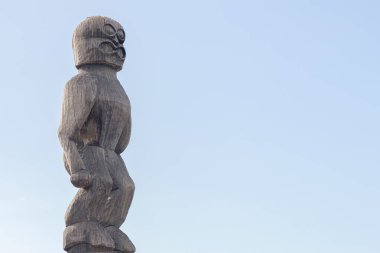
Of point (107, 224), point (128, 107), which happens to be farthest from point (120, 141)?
point (107, 224)

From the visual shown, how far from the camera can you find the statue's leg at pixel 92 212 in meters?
8.59

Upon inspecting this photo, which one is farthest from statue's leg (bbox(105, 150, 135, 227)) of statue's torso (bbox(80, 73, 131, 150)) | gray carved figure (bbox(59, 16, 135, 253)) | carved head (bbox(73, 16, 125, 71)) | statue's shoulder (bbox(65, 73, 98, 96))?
carved head (bbox(73, 16, 125, 71))

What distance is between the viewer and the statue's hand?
28.6 feet

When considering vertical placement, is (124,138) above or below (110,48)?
below

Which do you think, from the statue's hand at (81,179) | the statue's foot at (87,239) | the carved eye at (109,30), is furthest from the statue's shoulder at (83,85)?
the statue's foot at (87,239)

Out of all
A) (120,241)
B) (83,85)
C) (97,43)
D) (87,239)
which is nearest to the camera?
(87,239)

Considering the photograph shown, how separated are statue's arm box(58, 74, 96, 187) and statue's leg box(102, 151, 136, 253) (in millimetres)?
390

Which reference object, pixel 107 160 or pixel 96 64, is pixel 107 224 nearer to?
pixel 107 160

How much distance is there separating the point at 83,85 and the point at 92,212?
1503 millimetres

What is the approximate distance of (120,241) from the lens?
885cm

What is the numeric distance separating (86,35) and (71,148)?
4.91 feet

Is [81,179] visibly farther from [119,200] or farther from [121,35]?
[121,35]

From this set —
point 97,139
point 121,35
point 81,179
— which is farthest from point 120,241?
point 121,35

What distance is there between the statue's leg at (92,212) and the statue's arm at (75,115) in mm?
130
